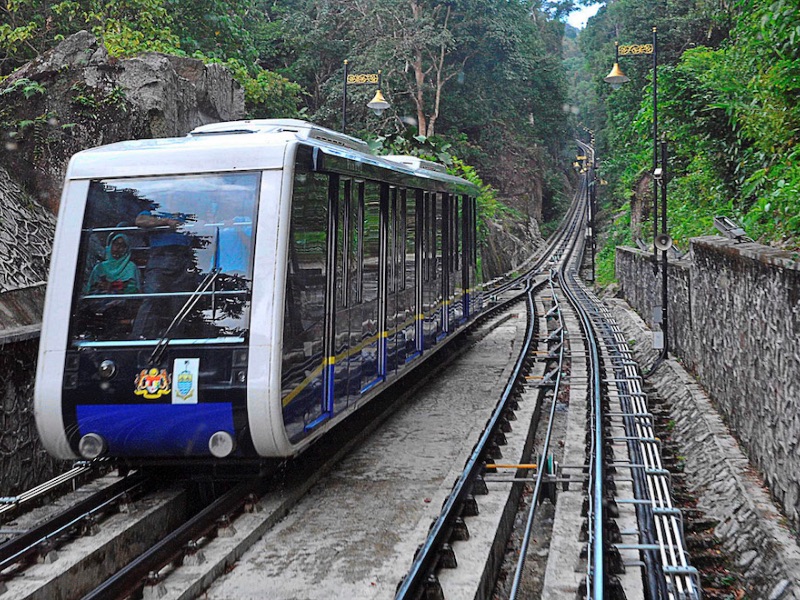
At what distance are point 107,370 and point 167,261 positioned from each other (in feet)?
3.35

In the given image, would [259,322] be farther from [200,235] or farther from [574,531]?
[574,531]

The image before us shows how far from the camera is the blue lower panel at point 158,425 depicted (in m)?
7.33

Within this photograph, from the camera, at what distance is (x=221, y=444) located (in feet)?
24.1

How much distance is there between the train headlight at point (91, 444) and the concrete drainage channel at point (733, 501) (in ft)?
17.5

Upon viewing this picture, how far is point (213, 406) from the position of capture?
7.32 m

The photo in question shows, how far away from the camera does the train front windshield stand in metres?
7.55

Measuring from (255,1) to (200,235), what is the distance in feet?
131

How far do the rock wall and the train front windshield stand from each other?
4.74 m

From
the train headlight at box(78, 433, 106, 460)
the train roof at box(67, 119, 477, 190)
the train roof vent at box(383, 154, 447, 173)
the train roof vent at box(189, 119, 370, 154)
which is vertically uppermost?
the train roof vent at box(383, 154, 447, 173)

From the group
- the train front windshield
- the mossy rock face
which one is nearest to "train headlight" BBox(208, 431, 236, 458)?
the train front windshield

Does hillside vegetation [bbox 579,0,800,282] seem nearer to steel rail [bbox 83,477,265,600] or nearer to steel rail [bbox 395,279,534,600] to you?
steel rail [bbox 395,279,534,600]

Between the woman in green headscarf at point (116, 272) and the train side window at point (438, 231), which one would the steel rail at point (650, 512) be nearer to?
the train side window at point (438, 231)

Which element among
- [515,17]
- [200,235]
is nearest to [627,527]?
[200,235]

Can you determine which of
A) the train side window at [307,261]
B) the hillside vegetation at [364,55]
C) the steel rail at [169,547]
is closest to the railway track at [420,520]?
the steel rail at [169,547]
